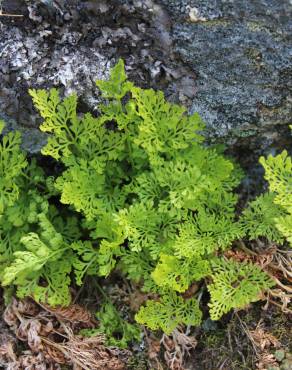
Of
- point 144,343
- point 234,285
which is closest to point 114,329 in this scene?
point 144,343

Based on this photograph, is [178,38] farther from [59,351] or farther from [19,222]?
[59,351]

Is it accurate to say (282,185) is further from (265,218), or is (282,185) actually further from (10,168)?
(10,168)

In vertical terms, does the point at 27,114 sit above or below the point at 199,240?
above

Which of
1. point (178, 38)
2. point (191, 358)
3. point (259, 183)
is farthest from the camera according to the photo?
point (259, 183)

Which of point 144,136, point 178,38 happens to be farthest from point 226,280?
point 178,38

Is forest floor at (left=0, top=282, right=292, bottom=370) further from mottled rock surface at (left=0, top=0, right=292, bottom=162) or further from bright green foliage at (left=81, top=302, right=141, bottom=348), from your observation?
mottled rock surface at (left=0, top=0, right=292, bottom=162)
